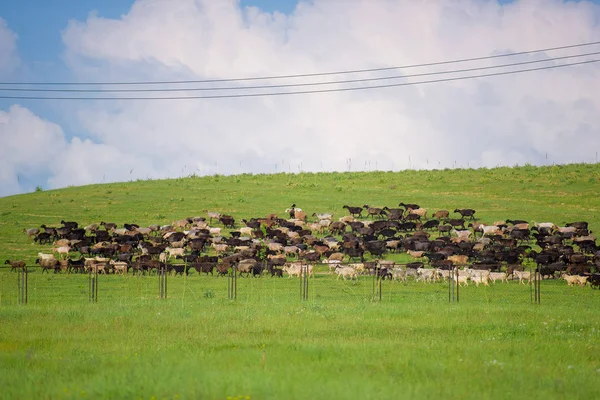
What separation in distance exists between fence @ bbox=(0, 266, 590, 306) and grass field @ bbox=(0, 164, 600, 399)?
13 centimetres

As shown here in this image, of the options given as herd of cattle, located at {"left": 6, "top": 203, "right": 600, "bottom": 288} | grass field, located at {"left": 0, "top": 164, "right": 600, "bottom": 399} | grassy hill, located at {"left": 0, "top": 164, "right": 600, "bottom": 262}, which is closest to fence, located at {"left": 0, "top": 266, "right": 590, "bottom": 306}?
grass field, located at {"left": 0, "top": 164, "right": 600, "bottom": 399}

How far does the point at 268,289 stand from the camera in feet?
116

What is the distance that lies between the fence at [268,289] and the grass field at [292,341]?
127 millimetres

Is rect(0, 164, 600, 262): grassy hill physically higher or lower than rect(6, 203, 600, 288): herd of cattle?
higher

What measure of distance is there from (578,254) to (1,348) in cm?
3573

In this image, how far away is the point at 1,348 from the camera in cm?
1784

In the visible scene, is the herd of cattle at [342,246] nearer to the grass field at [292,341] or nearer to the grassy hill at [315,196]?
the grass field at [292,341]

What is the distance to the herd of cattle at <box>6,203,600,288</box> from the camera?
4000 centimetres

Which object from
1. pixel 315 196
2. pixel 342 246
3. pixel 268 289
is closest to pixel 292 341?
pixel 268 289

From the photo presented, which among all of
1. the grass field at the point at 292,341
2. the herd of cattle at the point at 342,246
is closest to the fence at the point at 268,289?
the grass field at the point at 292,341

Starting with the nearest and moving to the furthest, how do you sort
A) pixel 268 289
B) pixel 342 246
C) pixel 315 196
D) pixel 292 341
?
pixel 292 341 < pixel 268 289 < pixel 342 246 < pixel 315 196

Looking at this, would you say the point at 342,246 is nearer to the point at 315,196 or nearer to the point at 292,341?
the point at 315,196

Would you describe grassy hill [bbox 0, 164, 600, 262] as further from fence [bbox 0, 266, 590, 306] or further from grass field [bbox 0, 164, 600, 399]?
grass field [bbox 0, 164, 600, 399]

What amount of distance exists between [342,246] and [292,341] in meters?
30.0
